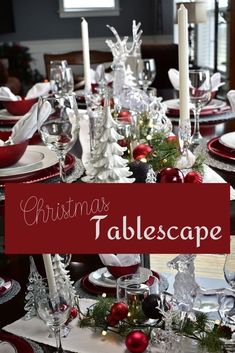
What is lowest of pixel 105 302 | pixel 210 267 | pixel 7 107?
pixel 210 267

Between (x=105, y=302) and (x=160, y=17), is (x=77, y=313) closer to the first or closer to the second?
(x=105, y=302)

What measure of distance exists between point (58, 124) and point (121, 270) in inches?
13.7

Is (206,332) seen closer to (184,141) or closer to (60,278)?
(60,278)

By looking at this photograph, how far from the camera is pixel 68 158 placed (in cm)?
129

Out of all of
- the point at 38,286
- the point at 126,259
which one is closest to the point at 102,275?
the point at 126,259

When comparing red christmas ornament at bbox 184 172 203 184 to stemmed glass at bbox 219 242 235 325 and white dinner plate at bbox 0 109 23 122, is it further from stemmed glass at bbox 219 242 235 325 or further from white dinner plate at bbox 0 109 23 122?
white dinner plate at bbox 0 109 23 122

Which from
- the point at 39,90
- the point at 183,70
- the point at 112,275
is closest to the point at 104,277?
the point at 112,275

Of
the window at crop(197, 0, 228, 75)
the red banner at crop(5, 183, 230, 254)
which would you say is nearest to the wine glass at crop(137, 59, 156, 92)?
the red banner at crop(5, 183, 230, 254)

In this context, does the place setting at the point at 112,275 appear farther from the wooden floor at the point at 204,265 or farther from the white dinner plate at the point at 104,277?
the wooden floor at the point at 204,265

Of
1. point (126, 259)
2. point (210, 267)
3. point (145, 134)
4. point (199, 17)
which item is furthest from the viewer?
point (199, 17)

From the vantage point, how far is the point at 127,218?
0.59 meters

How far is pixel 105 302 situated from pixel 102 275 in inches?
5.6

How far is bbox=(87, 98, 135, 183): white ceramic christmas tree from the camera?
0.95 metres

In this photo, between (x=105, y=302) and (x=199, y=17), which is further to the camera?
(x=199, y=17)
